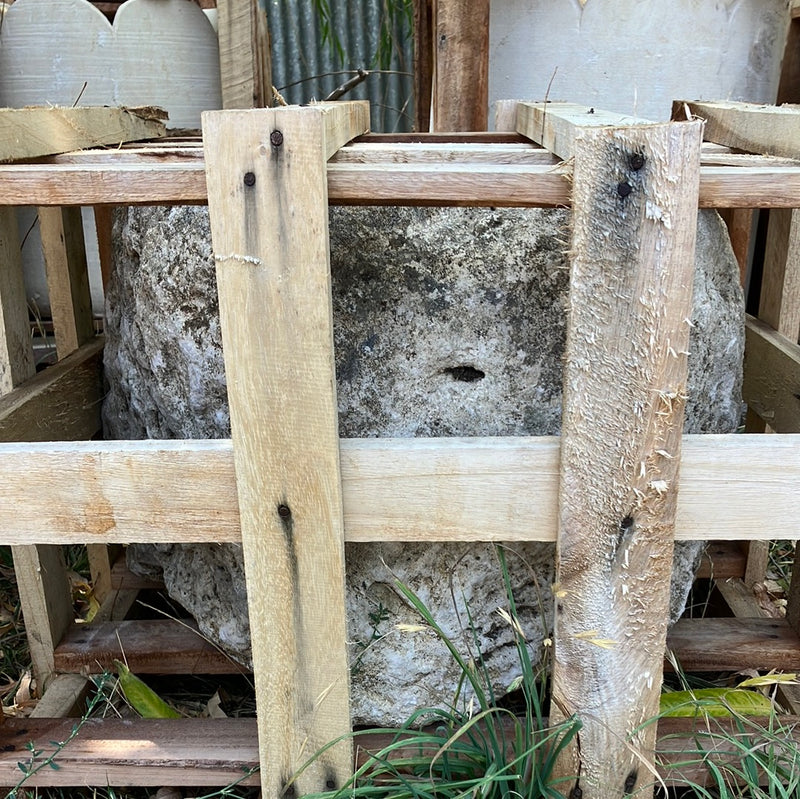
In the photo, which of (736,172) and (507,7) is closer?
(736,172)

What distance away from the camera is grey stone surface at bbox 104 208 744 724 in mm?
1428

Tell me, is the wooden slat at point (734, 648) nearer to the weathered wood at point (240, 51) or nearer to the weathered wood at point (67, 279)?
the weathered wood at point (67, 279)

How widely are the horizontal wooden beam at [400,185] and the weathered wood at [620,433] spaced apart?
51 millimetres

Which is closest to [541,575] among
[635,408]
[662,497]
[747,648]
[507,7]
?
[662,497]

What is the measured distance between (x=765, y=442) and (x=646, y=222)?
39 centimetres

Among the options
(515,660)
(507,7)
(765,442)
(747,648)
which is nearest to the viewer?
(765,442)

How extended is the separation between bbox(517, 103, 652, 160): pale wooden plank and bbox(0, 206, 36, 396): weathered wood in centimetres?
115

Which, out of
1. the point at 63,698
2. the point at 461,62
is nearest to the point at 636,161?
the point at 461,62

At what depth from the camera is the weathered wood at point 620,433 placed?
3.58 ft

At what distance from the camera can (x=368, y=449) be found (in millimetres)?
1226

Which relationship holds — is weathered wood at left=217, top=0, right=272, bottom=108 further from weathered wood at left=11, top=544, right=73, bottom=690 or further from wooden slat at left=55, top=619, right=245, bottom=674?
wooden slat at left=55, top=619, right=245, bottom=674

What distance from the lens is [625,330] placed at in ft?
3.78

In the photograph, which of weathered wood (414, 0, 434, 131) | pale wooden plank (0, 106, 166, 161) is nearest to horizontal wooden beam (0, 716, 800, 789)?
pale wooden plank (0, 106, 166, 161)

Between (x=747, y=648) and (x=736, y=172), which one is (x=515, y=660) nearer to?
(x=747, y=648)
